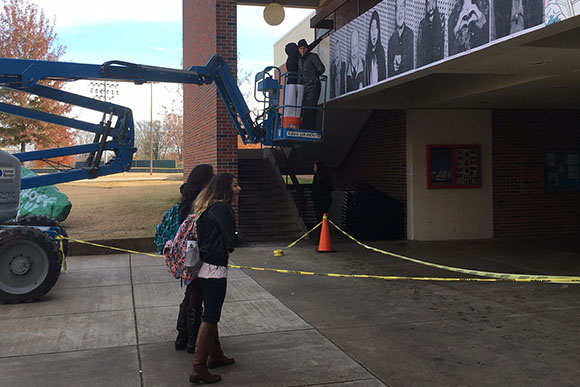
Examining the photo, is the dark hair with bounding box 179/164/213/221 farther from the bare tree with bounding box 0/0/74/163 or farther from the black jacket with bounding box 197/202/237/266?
the bare tree with bounding box 0/0/74/163

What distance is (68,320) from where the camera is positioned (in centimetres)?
677

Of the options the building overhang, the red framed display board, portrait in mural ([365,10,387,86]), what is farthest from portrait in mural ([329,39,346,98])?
the red framed display board

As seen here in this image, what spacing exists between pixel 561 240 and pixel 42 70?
37.4ft

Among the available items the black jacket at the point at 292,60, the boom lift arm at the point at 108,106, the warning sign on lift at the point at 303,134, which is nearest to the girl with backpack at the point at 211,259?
the boom lift arm at the point at 108,106

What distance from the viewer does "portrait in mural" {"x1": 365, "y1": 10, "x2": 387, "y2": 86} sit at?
976cm

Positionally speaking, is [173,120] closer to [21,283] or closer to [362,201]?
[362,201]

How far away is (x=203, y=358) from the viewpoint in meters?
4.70

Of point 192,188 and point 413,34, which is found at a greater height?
point 413,34

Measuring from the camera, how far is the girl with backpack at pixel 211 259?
4703 mm

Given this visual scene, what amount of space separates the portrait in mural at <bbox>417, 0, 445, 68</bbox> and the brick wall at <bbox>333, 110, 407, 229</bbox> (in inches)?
212

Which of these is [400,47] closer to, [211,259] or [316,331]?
[316,331]

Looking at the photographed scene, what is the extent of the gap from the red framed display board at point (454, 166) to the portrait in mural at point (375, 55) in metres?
3.83

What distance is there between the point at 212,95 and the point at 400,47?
227 inches

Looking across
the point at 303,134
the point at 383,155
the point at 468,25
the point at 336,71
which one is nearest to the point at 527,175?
the point at 383,155
